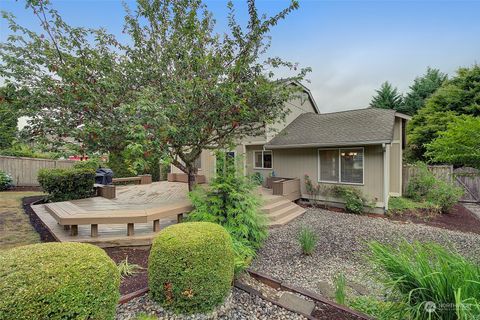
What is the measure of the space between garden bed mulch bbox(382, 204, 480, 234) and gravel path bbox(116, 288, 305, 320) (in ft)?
24.8

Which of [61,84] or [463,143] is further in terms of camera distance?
[61,84]

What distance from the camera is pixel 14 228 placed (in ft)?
18.8

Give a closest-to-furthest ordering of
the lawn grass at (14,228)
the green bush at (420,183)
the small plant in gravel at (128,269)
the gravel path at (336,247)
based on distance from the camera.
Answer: the small plant in gravel at (128,269), the gravel path at (336,247), the lawn grass at (14,228), the green bush at (420,183)

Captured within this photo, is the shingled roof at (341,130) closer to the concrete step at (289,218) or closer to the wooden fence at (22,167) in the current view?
the concrete step at (289,218)

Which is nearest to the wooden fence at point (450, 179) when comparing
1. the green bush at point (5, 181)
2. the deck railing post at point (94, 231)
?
the deck railing post at point (94, 231)

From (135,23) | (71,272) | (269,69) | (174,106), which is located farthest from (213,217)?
(135,23)

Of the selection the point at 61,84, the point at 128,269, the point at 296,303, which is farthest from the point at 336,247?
the point at 61,84

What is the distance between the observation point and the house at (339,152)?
895 cm

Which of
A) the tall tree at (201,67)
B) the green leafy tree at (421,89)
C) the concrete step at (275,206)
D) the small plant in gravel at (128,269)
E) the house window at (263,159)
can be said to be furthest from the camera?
the green leafy tree at (421,89)

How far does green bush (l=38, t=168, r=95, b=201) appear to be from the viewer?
7.51 meters

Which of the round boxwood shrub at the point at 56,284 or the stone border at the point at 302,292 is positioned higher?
the round boxwood shrub at the point at 56,284

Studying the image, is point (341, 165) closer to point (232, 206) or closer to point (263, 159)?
point (263, 159)

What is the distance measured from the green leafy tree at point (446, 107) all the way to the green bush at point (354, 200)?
1167 cm

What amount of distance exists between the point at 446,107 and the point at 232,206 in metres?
21.5
